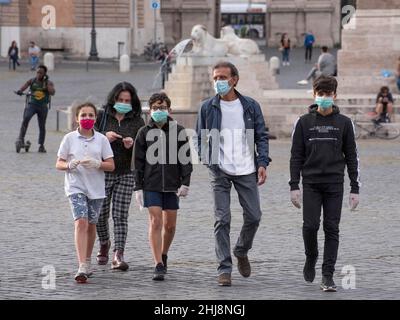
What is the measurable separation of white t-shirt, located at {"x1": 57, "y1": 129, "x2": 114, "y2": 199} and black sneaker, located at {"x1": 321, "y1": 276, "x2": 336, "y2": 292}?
1909 mm

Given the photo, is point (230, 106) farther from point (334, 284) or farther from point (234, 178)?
point (334, 284)

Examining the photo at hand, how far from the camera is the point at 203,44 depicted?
2989cm

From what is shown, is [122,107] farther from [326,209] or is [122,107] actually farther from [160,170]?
[326,209]

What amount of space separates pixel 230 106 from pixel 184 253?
6.51 feet

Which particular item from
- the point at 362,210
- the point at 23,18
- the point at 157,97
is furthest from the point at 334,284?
Answer: the point at 23,18

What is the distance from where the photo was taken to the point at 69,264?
12070mm

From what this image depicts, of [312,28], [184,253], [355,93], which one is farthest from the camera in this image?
[312,28]

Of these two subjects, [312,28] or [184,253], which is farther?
[312,28]

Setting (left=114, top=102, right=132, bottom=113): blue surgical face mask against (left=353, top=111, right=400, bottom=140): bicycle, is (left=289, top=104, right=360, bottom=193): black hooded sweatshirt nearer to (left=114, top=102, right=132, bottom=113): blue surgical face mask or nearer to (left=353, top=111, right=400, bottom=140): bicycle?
(left=114, top=102, right=132, bottom=113): blue surgical face mask

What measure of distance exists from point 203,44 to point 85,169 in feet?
60.9

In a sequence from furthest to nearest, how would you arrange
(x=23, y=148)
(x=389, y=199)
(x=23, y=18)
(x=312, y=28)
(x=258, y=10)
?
(x=258, y=10)
(x=312, y=28)
(x=23, y=18)
(x=23, y=148)
(x=389, y=199)

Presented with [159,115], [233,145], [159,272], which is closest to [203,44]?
[159,115]

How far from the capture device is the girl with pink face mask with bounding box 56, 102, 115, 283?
11.4 m

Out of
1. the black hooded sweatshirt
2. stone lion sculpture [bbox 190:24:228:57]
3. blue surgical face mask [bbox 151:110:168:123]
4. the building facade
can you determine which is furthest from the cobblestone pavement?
the building facade
